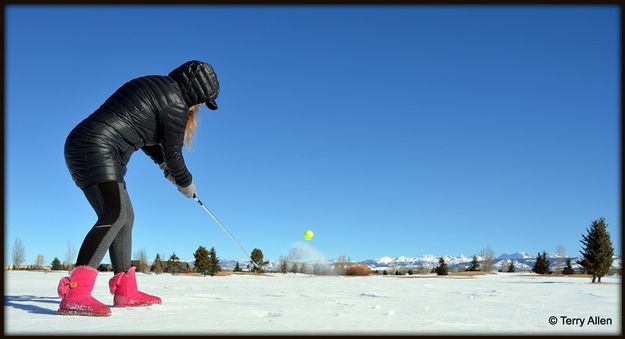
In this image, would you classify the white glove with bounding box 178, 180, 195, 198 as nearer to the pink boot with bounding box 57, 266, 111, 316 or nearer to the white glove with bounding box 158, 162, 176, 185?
the white glove with bounding box 158, 162, 176, 185

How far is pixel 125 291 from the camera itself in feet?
12.6

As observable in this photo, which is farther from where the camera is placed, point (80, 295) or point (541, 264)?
point (541, 264)

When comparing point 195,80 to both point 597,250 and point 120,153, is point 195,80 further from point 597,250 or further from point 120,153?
point 597,250

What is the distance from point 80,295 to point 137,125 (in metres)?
1.27

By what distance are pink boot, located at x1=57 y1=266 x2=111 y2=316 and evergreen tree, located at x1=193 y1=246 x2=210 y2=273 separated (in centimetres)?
1852

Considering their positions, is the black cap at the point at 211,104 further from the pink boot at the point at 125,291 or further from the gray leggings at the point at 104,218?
the pink boot at the point at 125,291

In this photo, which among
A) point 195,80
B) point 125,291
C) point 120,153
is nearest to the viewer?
point 120,153

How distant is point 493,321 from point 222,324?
5.58 ft

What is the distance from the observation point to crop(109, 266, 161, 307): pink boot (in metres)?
3.83

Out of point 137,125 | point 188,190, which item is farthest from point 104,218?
point 188,190

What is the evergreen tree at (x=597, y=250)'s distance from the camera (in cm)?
1602

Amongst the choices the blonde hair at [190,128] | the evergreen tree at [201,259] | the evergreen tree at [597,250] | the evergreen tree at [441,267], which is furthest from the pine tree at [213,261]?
the blonde hair at [190,128]

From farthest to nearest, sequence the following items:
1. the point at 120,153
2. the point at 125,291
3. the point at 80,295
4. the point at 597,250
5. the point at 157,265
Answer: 1. the point at 157,265
2. the point at 597,250
3. the point at 125,291
4. the point at 120,153
5. the point at 80,295

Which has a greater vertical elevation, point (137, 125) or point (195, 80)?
point (195, 80)
